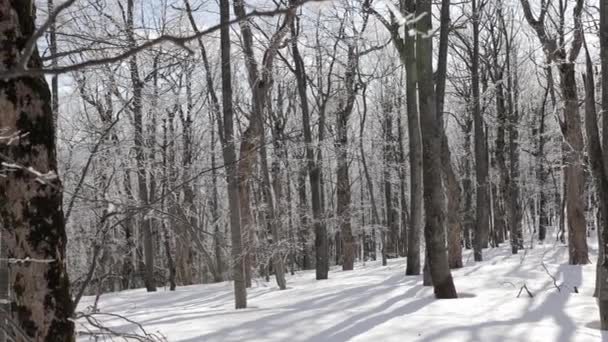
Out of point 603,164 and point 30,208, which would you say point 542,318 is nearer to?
point 603,164

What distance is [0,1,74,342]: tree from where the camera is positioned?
209 centimetres

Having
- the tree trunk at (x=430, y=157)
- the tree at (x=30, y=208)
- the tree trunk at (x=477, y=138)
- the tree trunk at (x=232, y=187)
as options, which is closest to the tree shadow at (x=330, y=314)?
the tree trunk at (x=430, y=157)

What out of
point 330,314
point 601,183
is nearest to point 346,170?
point 330,314

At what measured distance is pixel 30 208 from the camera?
210 centimetres

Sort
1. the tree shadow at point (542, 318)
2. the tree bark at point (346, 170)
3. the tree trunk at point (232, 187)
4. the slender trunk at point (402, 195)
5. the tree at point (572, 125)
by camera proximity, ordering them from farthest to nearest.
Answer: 1. the slender trunk at point (402, 195)
2. the tree bark at point (346, 170)
3. the tree at point (572, 125)
4. the tree trunk at point (232, 187)
5. the tree shadow at point (542, 318)

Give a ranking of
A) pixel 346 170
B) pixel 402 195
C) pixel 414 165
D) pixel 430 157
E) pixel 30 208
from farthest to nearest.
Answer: pixel 402 195 → pixel 346 170 → pixel 414 165 → pixel 430 157 → pixel 30 208

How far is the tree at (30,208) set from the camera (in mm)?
2092

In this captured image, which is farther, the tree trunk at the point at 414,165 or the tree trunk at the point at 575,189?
the tree trunk at the point at 575,189

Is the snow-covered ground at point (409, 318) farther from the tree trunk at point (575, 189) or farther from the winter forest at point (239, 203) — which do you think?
the tree trunk at point (575, 189)

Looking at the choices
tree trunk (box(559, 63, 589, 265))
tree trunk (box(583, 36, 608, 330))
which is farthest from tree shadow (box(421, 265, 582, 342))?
tree trunk (box(559, 63, 589, 265))

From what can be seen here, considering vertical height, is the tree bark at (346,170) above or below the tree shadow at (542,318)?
above

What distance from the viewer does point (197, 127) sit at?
81.7ft

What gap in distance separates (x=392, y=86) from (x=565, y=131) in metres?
13.8

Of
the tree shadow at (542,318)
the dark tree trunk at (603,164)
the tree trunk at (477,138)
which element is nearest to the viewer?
the tree shadow at (542,318)
